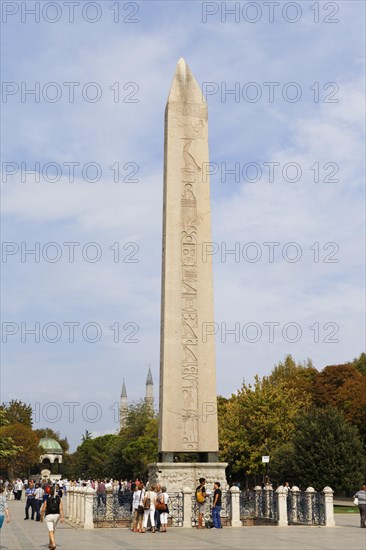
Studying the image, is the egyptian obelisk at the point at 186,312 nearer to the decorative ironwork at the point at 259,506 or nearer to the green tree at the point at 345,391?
the decorative ironwork at the point at 259,506

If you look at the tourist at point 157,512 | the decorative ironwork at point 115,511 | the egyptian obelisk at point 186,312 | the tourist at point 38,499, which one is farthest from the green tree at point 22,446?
the egyptian obelisk at point 186,312

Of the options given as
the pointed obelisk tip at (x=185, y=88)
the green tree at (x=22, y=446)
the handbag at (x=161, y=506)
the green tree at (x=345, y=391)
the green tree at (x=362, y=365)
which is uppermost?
the pointed obelisk tip at (x=185, y=88)

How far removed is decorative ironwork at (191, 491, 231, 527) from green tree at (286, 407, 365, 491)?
17.6m

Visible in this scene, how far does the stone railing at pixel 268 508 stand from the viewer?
2384cm

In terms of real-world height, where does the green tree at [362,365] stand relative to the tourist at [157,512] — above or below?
above

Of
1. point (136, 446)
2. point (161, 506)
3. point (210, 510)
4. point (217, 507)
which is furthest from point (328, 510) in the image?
point (136, 446)

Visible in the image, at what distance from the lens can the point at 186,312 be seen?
23469 mm

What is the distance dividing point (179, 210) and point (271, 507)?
9727mm

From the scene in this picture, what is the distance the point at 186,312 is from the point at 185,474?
4654 millimetres

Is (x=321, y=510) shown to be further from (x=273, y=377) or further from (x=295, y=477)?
(x=273, y=377)

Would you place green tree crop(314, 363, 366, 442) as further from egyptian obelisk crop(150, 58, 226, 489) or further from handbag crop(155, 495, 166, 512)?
handbag crop(155, 495, 166, 512)

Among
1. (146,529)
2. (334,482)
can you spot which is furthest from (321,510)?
(334,482)

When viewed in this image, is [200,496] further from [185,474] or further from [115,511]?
[115,511]

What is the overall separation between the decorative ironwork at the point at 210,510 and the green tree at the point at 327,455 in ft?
57.7
